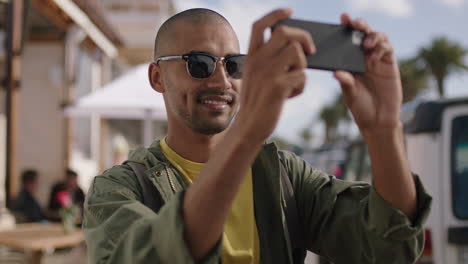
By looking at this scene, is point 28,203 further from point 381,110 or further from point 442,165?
point 381,110

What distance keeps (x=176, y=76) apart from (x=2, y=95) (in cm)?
1006

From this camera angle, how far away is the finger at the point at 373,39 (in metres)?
1.23

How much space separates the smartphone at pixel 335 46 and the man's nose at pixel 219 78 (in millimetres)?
460

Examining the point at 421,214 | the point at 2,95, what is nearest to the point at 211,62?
the point at 421,214

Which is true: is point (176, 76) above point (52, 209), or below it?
above

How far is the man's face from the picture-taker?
5.28 feet

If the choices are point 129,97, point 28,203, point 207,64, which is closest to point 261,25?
point 207,64

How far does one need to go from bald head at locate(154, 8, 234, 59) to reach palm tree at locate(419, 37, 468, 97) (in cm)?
3925

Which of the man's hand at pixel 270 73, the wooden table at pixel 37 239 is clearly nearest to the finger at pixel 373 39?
the man's hand at pixel 270 73

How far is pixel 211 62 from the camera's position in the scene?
5.22ft

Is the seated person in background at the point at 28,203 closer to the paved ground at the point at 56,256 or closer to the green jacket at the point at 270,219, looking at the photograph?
the paved ground at the point at 56,256

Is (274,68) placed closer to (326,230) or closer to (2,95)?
(326,230)

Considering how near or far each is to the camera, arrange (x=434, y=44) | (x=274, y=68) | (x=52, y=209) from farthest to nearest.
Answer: (x=434, y=44), (x=52, y=209), (x=274, y=68)

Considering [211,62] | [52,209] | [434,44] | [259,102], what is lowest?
[52,209]
